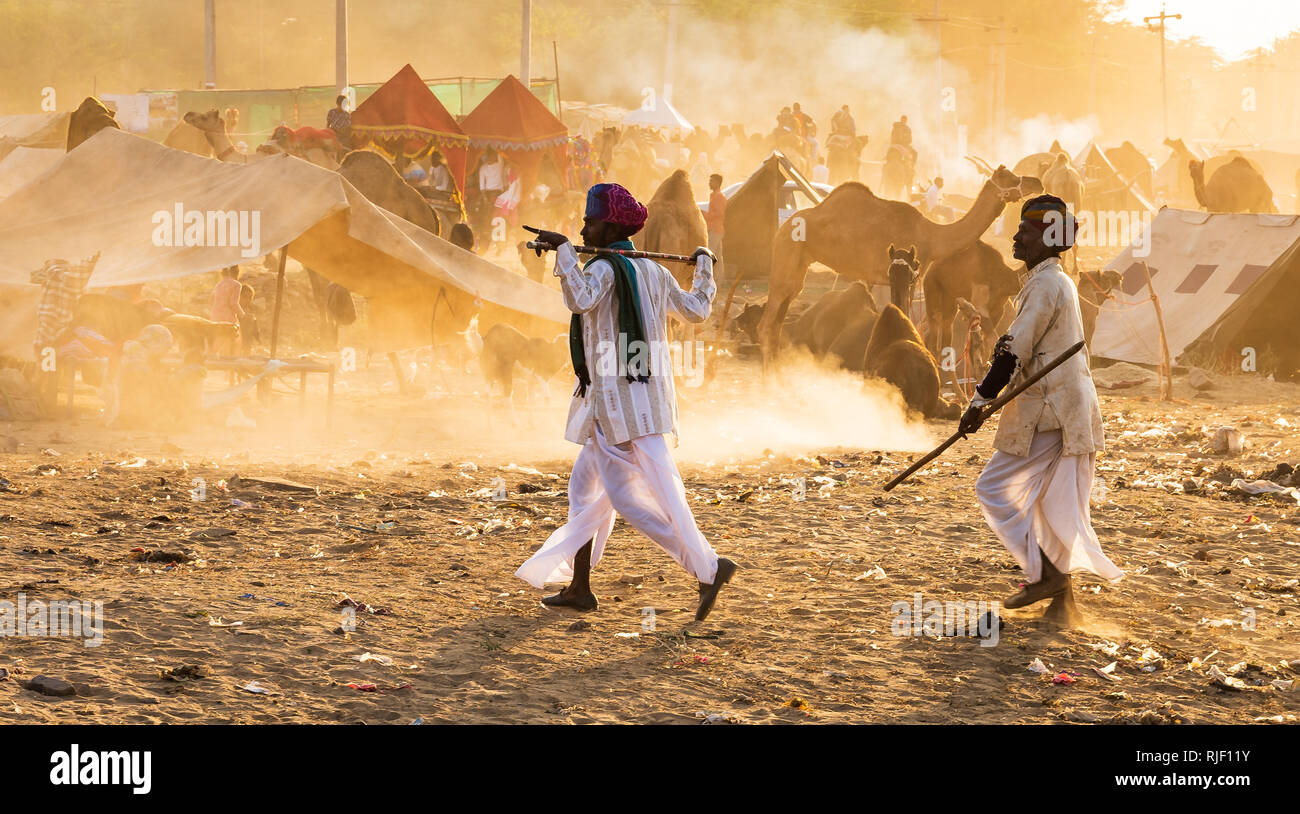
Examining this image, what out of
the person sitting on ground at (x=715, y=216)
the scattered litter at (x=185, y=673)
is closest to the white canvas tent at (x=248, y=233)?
the scattered litter at (x=185, y=673)

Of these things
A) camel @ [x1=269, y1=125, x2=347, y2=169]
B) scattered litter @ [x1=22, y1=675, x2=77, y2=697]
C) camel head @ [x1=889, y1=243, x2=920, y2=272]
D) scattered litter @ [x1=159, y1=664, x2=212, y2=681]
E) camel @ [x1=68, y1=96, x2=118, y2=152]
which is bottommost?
scattered litter @ [x1=159, y1=664, x2=212, y2=681]

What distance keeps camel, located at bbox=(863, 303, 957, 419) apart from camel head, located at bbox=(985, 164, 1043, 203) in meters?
2.06

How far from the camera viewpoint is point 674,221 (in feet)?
54.1

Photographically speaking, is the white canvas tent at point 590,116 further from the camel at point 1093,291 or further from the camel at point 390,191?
the camel at point 1093,291

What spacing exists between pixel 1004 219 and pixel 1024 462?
73.4ft

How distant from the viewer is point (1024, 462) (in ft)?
20.9

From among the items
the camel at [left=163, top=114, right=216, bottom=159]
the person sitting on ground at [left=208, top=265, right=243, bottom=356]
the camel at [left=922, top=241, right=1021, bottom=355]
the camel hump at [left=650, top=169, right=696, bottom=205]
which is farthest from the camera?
the camel at [left=163, top=114, right=216, bottom=159]

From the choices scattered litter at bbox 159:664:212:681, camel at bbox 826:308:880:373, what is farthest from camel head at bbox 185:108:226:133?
scattered litter at bbox 159:664:212:681

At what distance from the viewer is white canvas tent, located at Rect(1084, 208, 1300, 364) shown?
17312 mm

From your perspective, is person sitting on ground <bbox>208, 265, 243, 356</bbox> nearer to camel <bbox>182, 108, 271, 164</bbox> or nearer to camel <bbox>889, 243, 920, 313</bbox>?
camel <bbox>182, 108, 271, 164</bbox>

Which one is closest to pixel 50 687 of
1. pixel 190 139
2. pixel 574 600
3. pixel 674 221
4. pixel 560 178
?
pixel 574 600

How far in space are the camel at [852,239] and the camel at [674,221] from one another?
1.18 m
